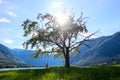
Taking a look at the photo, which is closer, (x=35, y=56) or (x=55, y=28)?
(x=55, y=28)

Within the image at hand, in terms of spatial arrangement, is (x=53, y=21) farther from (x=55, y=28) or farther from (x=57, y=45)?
(x=57, y=45)

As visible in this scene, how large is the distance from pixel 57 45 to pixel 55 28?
17.2 ft

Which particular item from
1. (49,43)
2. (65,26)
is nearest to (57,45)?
(49,43)

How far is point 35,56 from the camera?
226 ft

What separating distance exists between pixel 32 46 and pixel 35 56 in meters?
6.20

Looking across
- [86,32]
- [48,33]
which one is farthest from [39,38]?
[86,32]

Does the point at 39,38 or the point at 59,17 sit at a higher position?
the point at 59,17

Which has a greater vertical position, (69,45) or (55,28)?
(55,28)

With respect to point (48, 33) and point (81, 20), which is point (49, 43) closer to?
point (48, 33)

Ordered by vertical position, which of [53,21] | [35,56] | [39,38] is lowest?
[35,56]

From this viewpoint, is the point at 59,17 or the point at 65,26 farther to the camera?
the point at 59,17

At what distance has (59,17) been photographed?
65938 mm

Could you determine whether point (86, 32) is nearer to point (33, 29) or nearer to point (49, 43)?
point (49, 43)

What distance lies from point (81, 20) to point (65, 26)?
21.6ft
